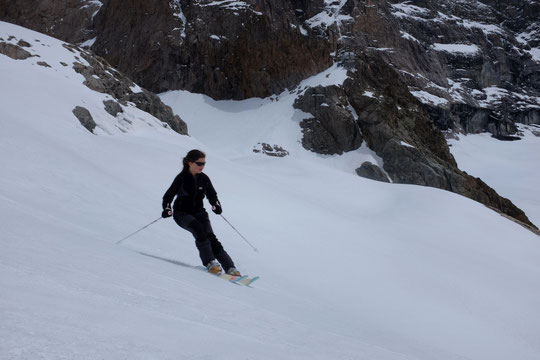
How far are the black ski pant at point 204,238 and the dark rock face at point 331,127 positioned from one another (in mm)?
38095

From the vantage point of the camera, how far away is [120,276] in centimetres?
274

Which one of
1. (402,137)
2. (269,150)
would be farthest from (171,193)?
(402,137)

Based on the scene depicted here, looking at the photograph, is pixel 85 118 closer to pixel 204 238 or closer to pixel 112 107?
pixel 112 107

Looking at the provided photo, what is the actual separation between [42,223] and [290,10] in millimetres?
57501

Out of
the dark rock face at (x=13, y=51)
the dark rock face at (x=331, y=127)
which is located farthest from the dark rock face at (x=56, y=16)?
the dark rock face at (x=13, y=51)

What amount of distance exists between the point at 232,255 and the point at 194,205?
6.19 ft

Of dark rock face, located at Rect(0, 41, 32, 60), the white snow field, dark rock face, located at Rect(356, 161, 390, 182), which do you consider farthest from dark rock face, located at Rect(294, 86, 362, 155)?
dark rock face, located at Rect(0, 41, 32, 60)

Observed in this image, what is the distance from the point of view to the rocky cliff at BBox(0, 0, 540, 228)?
1686 inches

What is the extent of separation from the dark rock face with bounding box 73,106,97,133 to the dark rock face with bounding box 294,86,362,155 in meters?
30.6

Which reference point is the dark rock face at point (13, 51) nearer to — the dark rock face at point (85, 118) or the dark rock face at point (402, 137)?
the dark rock face at point (85, 118)

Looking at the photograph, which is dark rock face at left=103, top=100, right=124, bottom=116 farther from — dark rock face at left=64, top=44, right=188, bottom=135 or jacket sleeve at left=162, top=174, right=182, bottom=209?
jacket sleeve at left=162, top=174, right=182, bottom=209

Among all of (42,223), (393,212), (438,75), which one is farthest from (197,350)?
(438,75)

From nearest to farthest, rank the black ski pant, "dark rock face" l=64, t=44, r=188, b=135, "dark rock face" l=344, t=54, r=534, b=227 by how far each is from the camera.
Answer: the black ski pant < "dark rock face" l=64, t=44, r=188, b=135 < "dark rock face" l=344, t=54, r=534, b=227

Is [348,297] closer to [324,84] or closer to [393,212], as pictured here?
[393,212]
